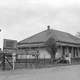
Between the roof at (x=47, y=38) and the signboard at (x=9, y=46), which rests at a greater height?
the roof at (x=47, y=38)

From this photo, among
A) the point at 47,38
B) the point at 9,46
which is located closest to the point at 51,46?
the point at 47,38

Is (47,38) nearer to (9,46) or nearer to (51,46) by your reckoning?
(51,46)

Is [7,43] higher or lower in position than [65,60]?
higher

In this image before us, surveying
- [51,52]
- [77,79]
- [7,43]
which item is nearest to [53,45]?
[51,52]

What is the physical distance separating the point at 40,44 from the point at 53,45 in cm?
477

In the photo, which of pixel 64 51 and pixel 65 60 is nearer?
pixel 65 60

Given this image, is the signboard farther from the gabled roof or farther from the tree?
the gabled roof

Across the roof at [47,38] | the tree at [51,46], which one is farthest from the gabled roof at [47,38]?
the tree at [51,46]

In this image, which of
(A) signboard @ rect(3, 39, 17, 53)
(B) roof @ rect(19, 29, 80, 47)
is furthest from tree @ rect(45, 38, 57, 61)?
(A) signboard @ rect(3, 39, 17, 53)

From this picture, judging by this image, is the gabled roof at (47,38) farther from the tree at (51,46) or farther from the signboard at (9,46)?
the signboard at (9,46)

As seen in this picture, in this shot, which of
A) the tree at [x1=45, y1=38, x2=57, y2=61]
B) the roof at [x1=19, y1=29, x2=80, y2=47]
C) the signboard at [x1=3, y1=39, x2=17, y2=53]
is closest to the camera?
the signboard at [x1=3, y1=39, x2=17, y2=53]

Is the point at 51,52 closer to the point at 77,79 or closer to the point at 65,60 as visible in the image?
the point at 65,60

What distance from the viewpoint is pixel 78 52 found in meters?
38.7

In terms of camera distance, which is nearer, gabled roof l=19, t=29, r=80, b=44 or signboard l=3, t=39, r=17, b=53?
signboard l=3, t=39, r=17, b=53
